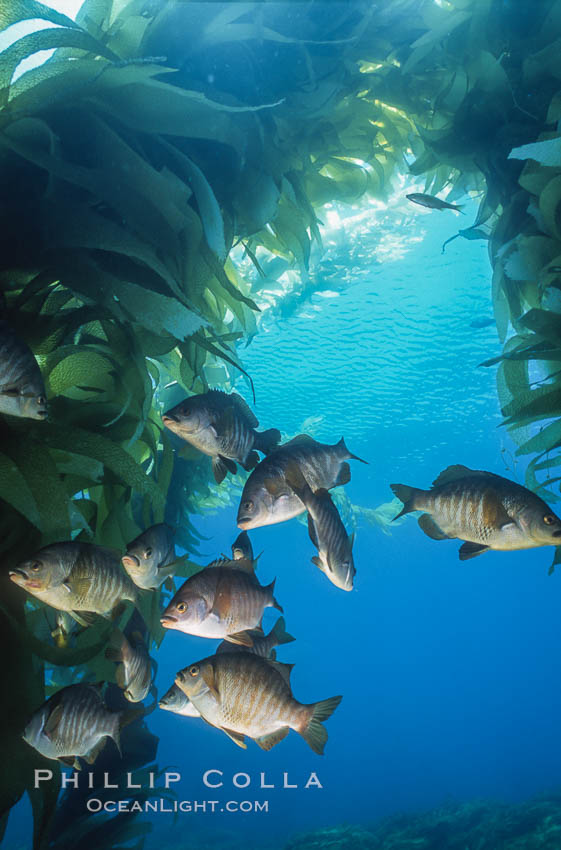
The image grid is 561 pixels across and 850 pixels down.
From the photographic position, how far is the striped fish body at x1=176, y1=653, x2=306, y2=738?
1.79 meters

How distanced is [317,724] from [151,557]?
3.07 feet

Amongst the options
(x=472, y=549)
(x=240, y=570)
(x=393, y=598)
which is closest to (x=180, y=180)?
(x=240, y=570)

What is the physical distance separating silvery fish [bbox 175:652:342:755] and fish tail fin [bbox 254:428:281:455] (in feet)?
2.71

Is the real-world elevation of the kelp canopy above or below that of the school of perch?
above

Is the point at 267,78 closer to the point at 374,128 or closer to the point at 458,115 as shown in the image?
the point at 374,128

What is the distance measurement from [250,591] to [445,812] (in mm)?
20989

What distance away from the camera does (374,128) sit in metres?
2.85

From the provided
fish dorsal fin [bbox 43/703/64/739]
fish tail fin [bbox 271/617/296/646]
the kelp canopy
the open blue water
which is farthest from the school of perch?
the open blue water

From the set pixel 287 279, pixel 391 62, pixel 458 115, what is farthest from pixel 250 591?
pixel 287 279

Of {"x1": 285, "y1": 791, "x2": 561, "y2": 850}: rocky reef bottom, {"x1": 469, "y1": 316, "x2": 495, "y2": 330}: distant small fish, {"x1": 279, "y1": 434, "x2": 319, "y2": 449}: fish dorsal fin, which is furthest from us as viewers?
{"x1": 285, "y1": 791, "x2": 561, "y2": 850}: rocky reef bottom

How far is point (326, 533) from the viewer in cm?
173

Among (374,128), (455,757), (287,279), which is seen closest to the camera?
(374,128)

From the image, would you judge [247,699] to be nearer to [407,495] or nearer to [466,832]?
[407,495]

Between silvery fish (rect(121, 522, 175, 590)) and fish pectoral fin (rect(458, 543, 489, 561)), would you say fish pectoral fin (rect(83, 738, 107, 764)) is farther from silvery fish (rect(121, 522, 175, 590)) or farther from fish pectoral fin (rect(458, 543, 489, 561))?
fish pectoral fin (rect(458, 543, 489, 561))
